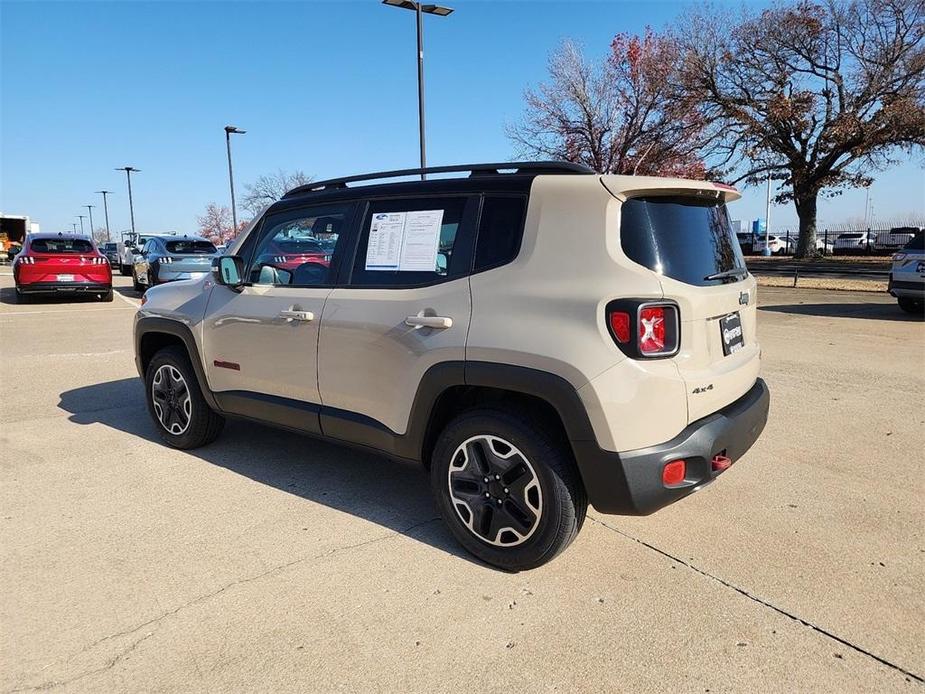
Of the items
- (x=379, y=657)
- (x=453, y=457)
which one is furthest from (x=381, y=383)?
(x=379, y=657)

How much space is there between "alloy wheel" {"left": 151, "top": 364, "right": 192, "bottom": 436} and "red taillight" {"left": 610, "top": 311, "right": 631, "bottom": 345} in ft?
10.6

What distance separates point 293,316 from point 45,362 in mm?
6074

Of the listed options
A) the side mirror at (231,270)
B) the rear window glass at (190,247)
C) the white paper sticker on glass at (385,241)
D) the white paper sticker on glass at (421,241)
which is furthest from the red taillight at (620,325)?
the rear window glass at (190,247)

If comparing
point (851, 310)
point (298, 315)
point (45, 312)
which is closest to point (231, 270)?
point (298, 315)

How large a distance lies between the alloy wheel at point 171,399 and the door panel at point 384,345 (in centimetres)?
154

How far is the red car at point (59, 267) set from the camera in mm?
14562

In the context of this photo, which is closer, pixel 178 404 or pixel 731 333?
pixel 731 333

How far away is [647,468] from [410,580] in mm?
1182

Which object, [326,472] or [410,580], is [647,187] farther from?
[326,472]

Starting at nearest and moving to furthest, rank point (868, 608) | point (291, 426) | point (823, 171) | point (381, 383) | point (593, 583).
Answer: point (868, 608), point (593, 583), point (381, 383), point (291, 426), point (823, 171)

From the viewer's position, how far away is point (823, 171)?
2764cm

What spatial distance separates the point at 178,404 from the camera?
4668mm

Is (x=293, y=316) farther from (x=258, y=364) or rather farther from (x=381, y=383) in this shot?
(x=381, y=383)

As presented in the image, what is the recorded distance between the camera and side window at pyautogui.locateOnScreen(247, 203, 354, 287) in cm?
369
